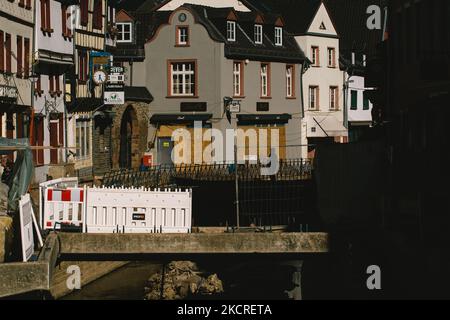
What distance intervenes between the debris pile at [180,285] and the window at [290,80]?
34.2 meters

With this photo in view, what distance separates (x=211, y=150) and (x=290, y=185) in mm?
19062

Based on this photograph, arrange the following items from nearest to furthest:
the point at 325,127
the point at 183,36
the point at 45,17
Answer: the point at 45,17 < the point at 183,36 < the point at 325,127

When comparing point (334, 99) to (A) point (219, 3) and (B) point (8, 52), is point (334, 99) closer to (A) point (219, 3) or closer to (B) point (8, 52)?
(A) point (219, 3)

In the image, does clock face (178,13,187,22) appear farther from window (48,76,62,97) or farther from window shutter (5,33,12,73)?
window shutter (5,33,12,73)

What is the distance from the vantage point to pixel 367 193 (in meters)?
34.7

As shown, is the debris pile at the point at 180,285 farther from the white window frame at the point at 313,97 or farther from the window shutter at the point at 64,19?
the white window frame at the point at 313,97

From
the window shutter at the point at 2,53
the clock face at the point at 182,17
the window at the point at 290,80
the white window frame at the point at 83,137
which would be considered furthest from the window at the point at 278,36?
the window shutter at the point at 2,53

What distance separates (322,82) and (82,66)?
25.0 meters

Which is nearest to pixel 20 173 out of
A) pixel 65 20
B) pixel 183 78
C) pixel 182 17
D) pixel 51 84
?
pixel 51 84

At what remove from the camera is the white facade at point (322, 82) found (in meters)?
78.8

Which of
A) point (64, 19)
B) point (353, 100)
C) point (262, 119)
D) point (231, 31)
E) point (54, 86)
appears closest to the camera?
point (54, 86)

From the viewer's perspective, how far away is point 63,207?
31.1 m
